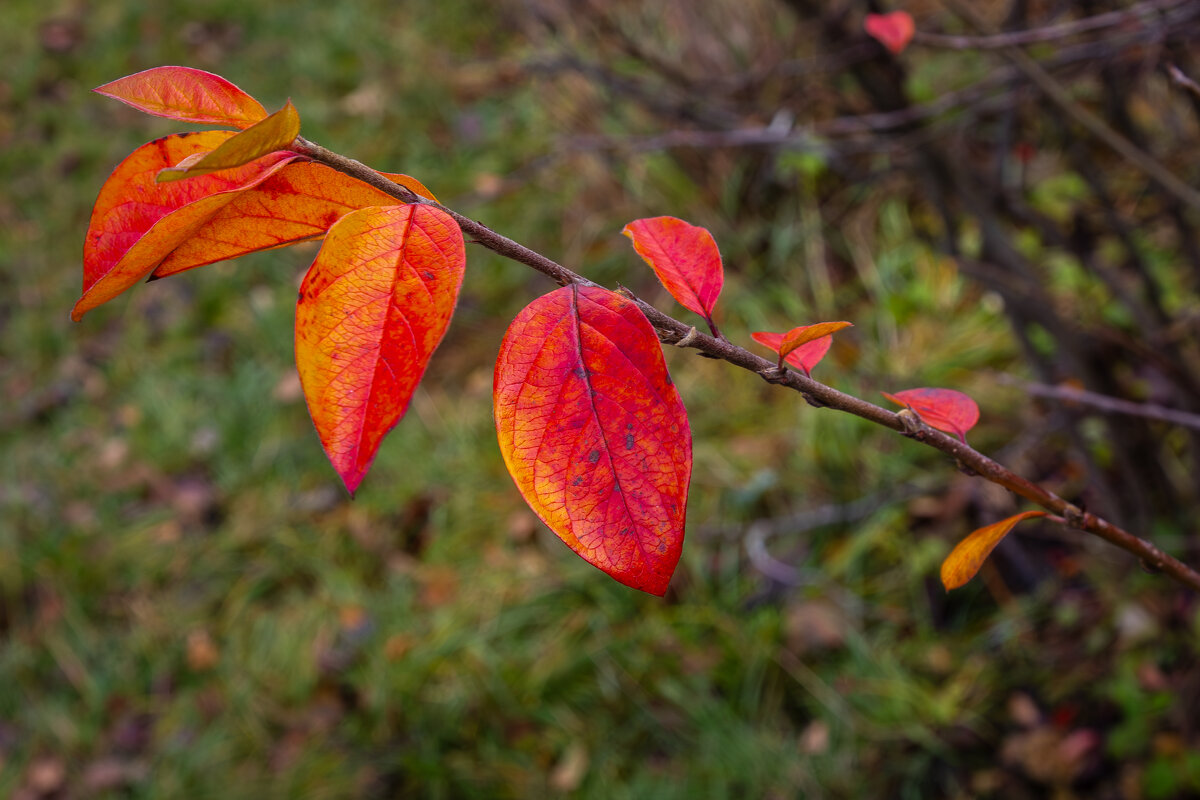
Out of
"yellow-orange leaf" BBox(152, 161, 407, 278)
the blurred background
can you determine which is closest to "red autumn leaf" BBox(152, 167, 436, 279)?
"yellow-orange leaf" BBox(152, 161, 407, 278)

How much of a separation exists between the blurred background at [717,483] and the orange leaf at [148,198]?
816mm

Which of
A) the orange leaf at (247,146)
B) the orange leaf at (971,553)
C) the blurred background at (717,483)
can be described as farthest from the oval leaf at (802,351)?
the blurred background at (717,483)

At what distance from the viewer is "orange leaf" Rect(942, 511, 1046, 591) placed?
0.44 m

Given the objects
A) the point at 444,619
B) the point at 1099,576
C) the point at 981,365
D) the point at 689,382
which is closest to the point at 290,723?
the point at 444,619

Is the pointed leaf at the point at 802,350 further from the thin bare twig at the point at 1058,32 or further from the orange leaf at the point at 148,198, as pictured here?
the thin bare twig at the point at 1058,32

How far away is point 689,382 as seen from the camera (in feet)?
8.19

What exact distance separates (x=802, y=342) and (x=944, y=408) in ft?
0.46

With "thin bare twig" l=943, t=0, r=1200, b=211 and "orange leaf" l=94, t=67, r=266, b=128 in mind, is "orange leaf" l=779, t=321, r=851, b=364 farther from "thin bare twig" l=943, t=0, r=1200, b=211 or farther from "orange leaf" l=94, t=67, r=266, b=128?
"thin bare twig" l=943, t=0, r=1200, b=211

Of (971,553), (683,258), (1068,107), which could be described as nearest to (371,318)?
(683,258)

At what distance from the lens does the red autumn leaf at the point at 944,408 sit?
0.49 metres

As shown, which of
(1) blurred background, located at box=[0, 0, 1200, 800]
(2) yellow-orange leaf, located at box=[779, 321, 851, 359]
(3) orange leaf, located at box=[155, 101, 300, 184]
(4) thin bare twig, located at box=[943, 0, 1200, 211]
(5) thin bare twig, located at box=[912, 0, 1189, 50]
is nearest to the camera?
(3) orange leaf, located at box=[155, 101, 300, 184]

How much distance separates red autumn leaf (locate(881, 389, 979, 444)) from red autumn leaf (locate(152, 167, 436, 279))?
12.5 inches

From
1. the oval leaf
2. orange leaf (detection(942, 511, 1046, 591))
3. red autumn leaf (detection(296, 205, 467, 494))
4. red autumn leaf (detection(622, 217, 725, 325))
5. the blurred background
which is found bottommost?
the blurred background

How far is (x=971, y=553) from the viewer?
45 cm
